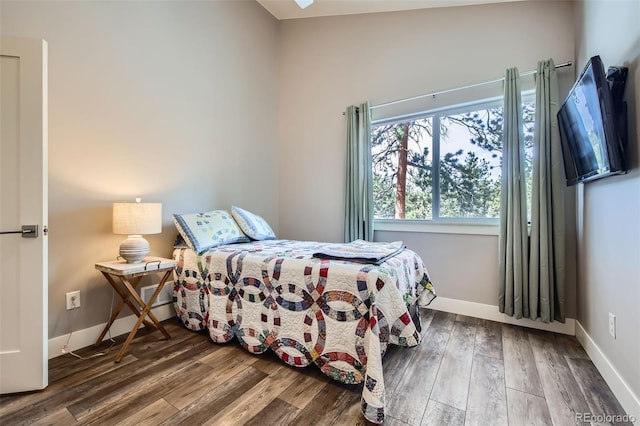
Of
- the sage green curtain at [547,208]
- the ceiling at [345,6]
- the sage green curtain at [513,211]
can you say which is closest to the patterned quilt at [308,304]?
the sage green curtain at [513,211]

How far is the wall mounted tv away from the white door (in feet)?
9.83

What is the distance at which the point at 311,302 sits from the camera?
67.6 inches

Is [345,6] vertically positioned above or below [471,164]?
above

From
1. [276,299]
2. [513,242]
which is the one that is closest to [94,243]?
[276,299]

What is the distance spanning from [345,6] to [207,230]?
2.84m

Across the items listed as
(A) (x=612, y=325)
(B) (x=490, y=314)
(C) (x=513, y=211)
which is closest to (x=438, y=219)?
(C) (x=513, y=211)

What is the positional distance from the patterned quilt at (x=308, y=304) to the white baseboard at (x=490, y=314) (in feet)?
2.65

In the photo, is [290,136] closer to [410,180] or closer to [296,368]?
[410,180]

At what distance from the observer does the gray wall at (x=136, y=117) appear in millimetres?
1984

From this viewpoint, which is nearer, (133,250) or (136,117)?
(133,250)

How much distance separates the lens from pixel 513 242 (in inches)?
93.0

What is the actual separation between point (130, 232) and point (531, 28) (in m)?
3.64

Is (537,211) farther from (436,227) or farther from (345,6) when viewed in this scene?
(345,6)

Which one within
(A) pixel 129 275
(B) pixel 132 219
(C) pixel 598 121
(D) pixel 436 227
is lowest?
(A) pixel 129 275
